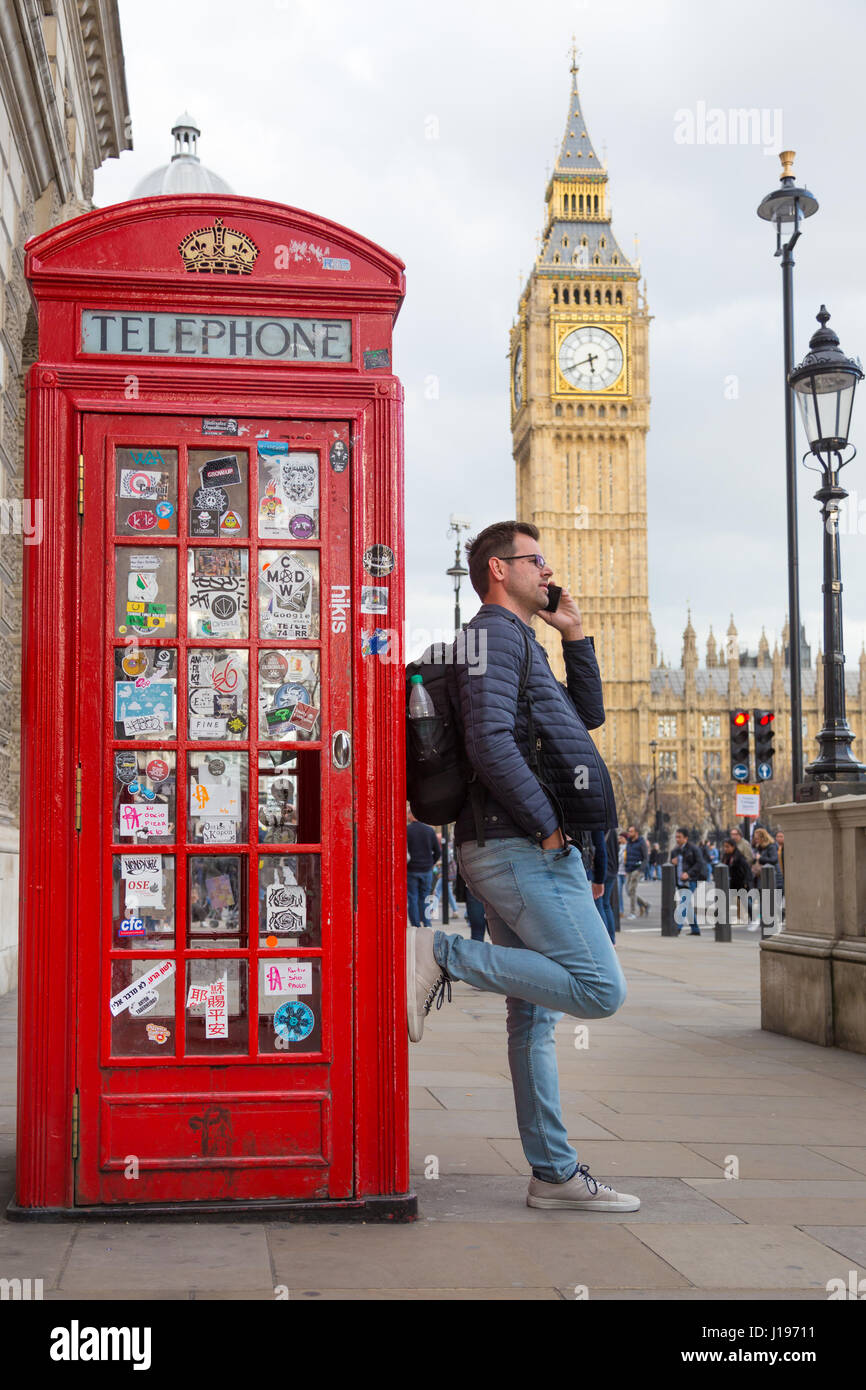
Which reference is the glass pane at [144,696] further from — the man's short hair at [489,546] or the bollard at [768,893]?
the bollard at [768,893]

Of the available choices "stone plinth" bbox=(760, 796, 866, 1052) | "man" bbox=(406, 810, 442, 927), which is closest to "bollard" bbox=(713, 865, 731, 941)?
"man" bbox=(406, 810, 442, 927)

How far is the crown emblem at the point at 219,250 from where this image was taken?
4.48m

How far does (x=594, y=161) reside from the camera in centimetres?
10156

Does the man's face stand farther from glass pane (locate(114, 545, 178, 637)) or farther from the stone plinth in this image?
the stone plinth

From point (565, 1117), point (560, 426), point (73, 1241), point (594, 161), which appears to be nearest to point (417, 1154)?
point (565, 1117)

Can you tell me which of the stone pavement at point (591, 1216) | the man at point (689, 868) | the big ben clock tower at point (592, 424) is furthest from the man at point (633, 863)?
the big ben clock tower at point (592, 424)

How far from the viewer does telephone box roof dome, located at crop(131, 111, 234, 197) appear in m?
21.1

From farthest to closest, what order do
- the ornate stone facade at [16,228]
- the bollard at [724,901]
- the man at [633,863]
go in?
1. the man at [633,863]
2. the bollard at [724,901]
3. the ornate stone facade at [16,228]

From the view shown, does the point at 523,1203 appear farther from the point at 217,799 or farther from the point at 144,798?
the point at 144,798

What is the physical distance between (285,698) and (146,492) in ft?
2.44

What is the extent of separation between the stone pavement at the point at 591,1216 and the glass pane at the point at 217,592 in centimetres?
172

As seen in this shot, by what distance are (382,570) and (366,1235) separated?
191cm

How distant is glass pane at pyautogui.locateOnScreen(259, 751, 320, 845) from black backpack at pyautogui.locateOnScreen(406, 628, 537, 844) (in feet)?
1.04
